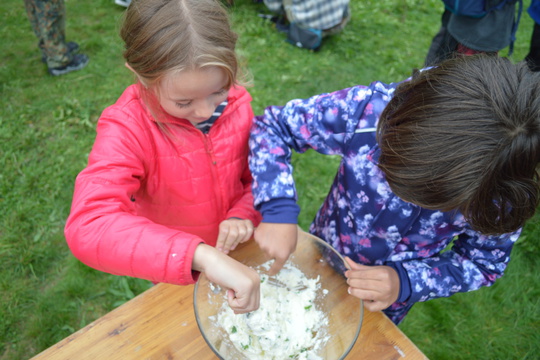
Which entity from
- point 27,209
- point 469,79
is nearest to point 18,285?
point 27,209

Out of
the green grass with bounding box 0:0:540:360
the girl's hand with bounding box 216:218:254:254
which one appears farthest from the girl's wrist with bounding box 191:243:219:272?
the green grass with bounding box 0:0:540:360

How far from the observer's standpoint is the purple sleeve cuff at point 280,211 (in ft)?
4.03

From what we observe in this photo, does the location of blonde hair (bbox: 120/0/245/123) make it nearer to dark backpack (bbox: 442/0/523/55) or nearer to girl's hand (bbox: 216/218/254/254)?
girl's hand (bbox: 216/218/254/254)

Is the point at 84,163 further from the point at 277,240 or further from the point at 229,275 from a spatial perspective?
the point at 229,275

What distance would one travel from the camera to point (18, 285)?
2.35 meters

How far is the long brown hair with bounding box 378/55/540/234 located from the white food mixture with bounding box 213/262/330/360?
0.48 meters

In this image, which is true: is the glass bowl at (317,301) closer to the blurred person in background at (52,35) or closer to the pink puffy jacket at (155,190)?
the pink puffy jacket at (155,190)

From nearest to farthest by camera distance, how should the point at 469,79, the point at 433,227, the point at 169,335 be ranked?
1. the point at 469,79
2. the point at 169,335
3. the point at 433,227

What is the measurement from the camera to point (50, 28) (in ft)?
11.9

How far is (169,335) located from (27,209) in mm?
2045

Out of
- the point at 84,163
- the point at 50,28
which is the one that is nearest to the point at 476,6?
the point at 84,163

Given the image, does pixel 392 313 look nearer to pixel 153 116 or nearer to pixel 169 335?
pixel 169 335

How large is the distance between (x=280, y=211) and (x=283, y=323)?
34 cm

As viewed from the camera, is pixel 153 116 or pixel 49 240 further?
pixel 49 240
